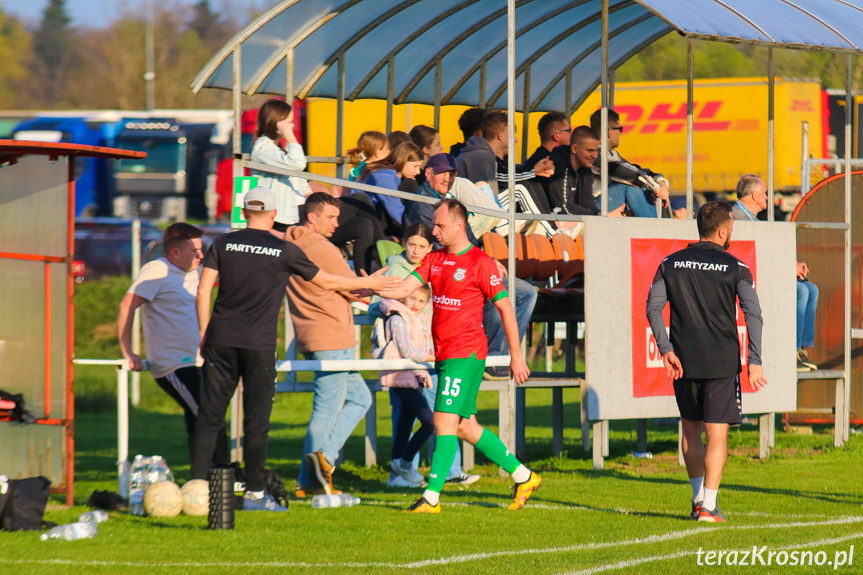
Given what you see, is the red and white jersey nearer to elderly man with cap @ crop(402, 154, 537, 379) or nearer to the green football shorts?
the green football shorts

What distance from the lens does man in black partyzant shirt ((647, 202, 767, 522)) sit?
7.99 metres

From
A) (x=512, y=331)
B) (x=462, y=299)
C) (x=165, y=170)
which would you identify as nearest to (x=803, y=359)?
(x=512, y=331)

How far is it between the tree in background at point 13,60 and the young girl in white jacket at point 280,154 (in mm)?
75982

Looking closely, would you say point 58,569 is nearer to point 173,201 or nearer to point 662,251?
point 662,251

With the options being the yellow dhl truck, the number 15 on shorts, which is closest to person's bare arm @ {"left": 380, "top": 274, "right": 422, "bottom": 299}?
the number 15 on shorts

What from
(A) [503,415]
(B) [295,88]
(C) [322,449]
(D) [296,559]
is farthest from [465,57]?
(D) [296,559]

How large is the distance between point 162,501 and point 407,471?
2.51 metres

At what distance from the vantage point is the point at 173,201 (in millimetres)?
39438

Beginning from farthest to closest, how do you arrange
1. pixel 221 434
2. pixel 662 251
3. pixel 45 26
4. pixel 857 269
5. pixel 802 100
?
pixel 45 26 < pixel 802 100 < pixel 857 269 < pixel 662 251 < pixel 221 434

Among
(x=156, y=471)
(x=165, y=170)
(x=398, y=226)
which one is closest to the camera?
(x=156, y=471)

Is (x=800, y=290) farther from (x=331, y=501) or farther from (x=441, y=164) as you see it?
(x=331, y=501)

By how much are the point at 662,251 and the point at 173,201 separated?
30.2m

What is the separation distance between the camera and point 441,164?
10.4 meters

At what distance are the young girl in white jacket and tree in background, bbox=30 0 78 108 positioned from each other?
3086 inches
